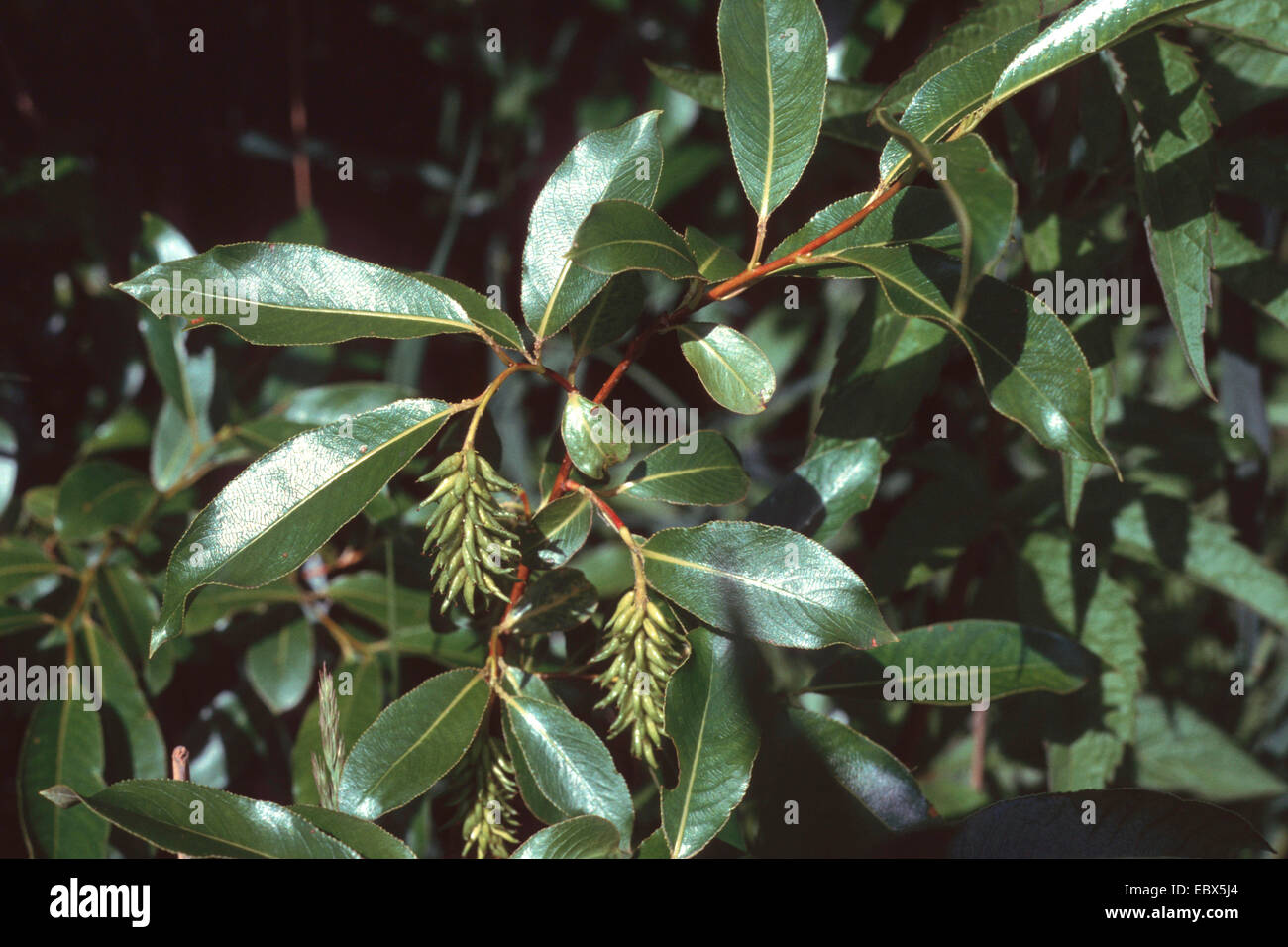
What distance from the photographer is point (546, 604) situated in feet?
1.96

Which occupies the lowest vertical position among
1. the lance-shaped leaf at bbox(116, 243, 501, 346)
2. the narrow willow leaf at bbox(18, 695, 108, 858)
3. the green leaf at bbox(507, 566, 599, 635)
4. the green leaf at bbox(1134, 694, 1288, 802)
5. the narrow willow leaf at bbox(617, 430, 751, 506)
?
the green leaf at bbox(1134, 694, 1288, 802)

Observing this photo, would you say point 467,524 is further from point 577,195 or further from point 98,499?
point 98,499

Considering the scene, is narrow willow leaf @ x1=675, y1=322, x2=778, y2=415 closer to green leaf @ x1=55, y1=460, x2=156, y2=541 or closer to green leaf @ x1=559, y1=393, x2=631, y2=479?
green leaf @ x1=559, y1=393, x2=631, y2=479

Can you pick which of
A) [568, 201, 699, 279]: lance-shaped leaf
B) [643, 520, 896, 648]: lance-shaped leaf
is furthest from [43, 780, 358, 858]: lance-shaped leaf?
[568, 201, 699, 279]: lance-shaped leaf

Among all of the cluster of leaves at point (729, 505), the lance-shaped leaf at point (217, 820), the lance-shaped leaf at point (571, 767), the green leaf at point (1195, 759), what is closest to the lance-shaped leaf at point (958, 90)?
the cluster of leaves at point (729, 505)

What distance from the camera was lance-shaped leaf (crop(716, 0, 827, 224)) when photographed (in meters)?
0.56

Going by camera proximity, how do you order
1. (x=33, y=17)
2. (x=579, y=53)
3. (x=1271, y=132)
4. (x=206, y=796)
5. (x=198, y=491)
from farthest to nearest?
(x=579, y=53)
(x=33, y=17)
(x=198, y=491)
(x=1271, y=132)
(x=206, y=796)

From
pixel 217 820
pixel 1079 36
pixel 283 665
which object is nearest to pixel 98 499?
pixel 283 665

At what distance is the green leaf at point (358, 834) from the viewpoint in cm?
56

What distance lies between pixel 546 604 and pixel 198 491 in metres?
0.58

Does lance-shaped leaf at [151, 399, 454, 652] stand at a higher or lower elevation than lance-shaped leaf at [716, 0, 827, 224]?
lower

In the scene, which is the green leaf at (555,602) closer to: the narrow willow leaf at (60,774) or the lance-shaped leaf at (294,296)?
the lance-shaped leaf at (294,296)

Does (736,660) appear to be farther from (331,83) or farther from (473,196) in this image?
(331,83)
